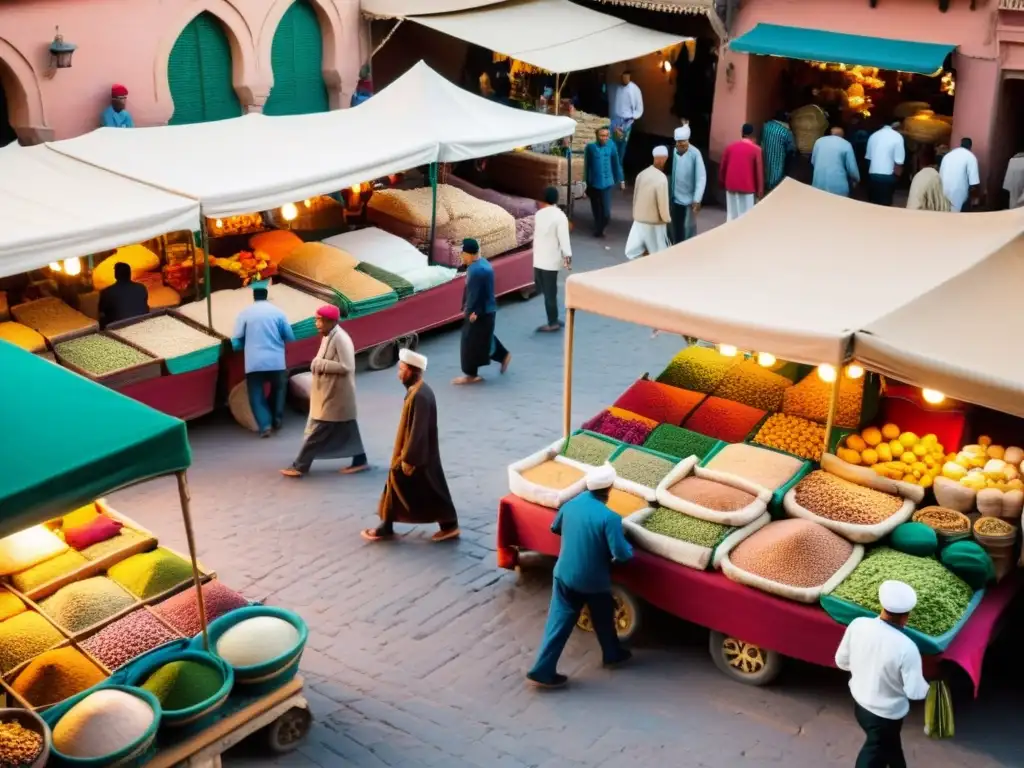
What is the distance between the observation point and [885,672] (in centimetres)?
613

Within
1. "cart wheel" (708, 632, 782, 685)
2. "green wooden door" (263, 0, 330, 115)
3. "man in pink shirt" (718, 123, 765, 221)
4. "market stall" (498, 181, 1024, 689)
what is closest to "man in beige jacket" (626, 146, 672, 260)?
"man in pink shirt" (718, 123, 765, 221)

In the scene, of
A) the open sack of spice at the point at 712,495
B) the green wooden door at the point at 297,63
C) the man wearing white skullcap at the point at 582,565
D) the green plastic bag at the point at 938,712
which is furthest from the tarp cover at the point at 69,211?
the green plastic bag at the point at 938,712

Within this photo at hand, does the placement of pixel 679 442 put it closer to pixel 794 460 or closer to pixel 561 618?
pixel 794 460

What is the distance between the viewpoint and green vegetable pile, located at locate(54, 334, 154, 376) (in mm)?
10422

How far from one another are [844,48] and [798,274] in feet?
A: 29.7

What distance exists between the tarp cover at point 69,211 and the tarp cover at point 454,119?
3.49m

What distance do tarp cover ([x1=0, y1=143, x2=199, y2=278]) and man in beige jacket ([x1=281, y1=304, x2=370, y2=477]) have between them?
1904 millimetres

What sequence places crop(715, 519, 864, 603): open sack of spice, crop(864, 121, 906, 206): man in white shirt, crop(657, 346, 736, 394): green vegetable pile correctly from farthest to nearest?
crop(864, 121, 906, 206): man in white shirt, crop(657, 346, 736, 394): green vegetable pile, crop(715, 519, 864, 603): open sack of spice

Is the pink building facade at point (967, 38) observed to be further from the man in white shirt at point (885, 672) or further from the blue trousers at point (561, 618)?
the man in white shirt at point (885, 672)

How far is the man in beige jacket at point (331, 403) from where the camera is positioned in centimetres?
968

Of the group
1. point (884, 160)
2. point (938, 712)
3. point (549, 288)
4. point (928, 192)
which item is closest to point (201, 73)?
point (549, 288)

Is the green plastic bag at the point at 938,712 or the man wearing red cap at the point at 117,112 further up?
the man wearing red cap at the point at 117,112

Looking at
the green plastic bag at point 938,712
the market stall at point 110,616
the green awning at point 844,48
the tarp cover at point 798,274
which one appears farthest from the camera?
the green awning at point 844,48

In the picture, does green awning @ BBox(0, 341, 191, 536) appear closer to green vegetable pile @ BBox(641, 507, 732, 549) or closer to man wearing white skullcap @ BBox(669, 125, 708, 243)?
green vegetable pile @ BBox(641, 507, 732, 549)
